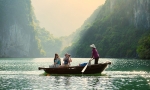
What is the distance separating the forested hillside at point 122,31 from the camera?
149387mm

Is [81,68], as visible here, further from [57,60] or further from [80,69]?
[57,60]

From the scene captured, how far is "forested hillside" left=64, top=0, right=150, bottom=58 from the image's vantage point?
149387mm

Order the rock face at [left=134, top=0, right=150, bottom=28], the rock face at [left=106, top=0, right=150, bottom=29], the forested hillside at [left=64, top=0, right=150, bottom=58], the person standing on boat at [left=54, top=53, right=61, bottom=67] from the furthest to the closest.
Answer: the forested hillside at [left=64, top=0, right=150, bottom=58] → the rock face at [left=106, top=0, right=150, bottom=29] → the rock face at [left=134, top=0, right=150, bottom=28] → the person standing on boat at [left=54, top=53, right=61, bottom=67]

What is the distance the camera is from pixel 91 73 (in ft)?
130

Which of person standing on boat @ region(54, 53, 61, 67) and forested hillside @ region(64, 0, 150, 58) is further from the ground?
forested hillside @ region(64, 0, 150, 58)

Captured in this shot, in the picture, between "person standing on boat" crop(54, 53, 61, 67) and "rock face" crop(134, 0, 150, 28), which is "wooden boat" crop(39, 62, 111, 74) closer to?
"person standing on boat" crop(54, 53, 61, 67)

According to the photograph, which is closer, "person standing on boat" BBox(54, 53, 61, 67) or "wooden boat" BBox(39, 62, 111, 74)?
"wooden boat" BBox(39, 62, 111, 74)

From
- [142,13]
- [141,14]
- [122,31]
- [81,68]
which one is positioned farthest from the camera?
[122,31]

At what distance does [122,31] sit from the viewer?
575 feet

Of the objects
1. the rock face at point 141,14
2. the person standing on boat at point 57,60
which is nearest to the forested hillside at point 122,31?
the rock face at point 141,14

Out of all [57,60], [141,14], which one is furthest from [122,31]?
[57,60]

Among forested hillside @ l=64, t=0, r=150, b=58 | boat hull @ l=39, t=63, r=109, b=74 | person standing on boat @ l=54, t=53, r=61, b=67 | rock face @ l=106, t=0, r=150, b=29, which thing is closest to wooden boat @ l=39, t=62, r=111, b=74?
boat hull @ l=39, t=63, r=109, b=74

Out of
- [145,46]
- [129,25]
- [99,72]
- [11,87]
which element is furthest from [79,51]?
[11,87]

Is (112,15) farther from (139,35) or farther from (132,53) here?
(132,53)
